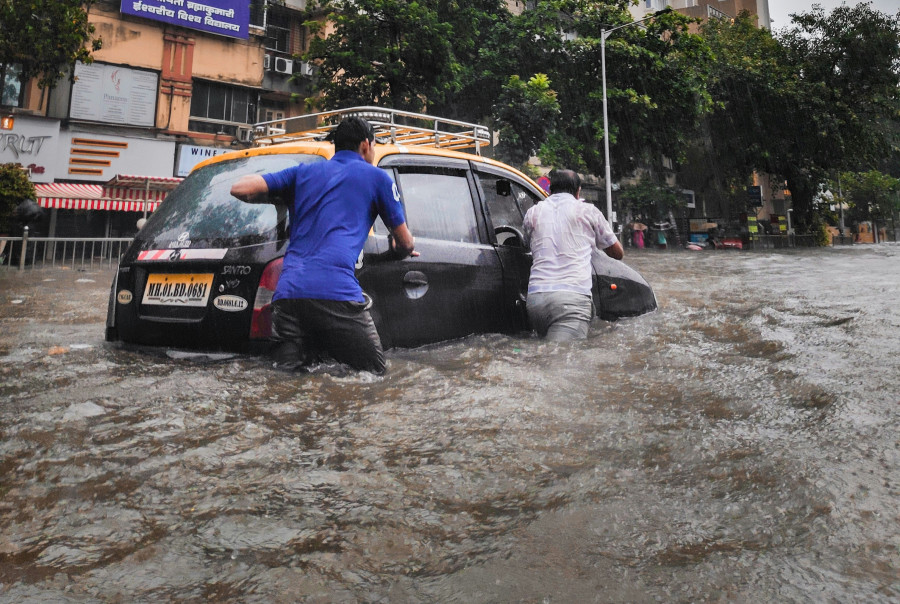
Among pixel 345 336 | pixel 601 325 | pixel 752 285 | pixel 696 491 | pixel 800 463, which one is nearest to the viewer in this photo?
pixel 696 491

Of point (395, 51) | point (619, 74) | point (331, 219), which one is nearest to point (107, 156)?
point (395, 51)

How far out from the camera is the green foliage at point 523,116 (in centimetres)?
2003

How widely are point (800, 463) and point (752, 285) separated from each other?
313 inches

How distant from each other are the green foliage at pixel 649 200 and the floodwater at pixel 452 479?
94.6 feet

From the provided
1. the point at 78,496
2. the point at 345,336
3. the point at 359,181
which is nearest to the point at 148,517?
the point at 78,496

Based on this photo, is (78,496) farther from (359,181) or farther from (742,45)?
(742,45)

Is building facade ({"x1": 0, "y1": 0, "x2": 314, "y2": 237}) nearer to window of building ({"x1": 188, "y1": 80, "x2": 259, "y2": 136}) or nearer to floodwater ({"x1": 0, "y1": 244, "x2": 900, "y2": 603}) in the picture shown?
window of building ({"x1": 188, "y1": 80, "x2": 259, "y2": 136})

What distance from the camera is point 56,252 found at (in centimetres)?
1324

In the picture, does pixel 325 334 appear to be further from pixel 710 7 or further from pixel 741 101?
pixel 710 7

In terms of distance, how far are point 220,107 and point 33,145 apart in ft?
19.4

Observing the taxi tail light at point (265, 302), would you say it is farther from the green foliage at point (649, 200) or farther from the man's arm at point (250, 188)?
the green foliage at point (649, 200)

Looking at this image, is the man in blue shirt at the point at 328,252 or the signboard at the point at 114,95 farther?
the signboard at the point at 114,95

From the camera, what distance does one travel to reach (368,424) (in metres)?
2.73

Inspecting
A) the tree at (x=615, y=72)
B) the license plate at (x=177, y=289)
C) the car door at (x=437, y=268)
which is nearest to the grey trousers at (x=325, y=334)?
the car door at (x=437, y=268)
